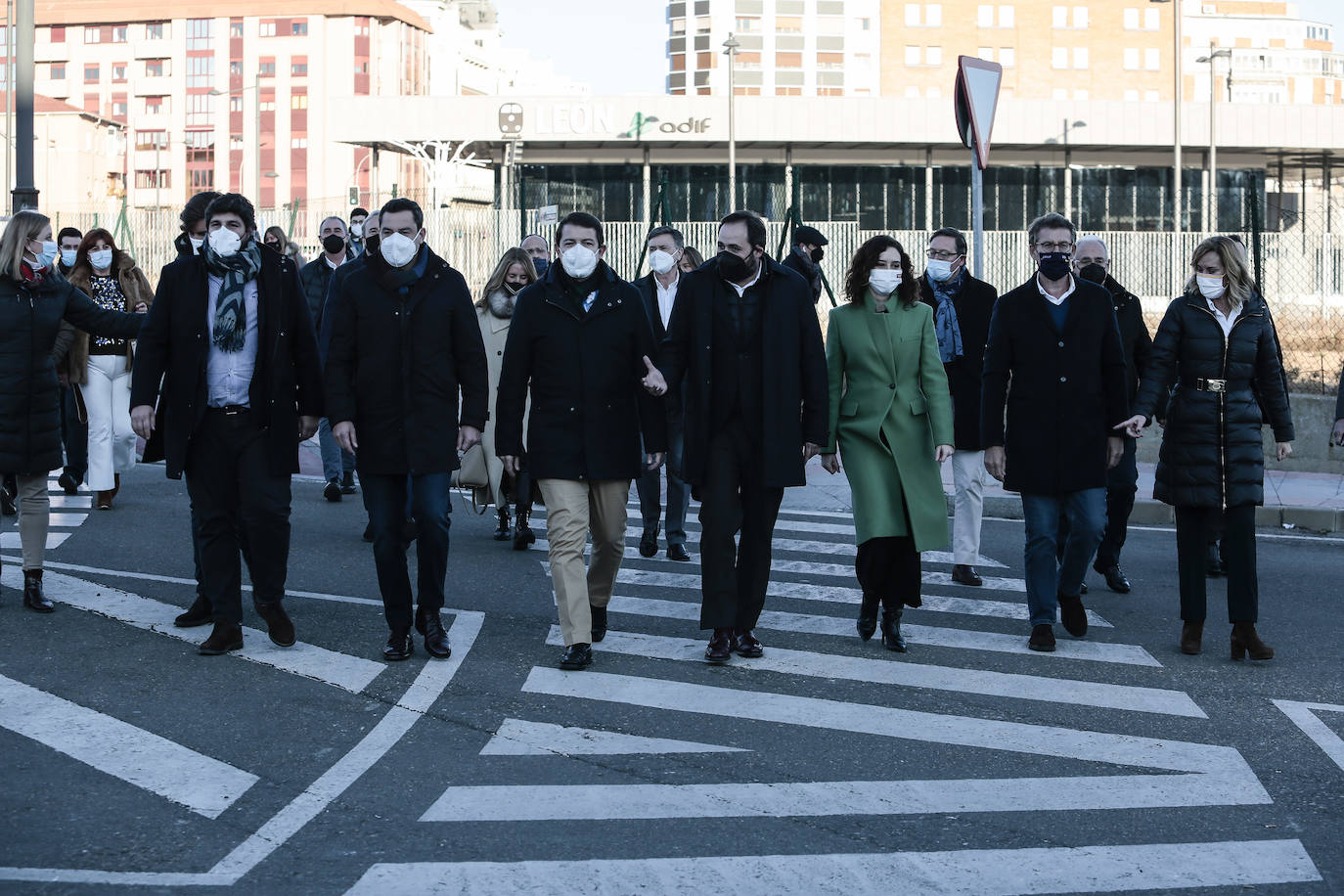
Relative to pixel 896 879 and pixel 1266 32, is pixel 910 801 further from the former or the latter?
pixel 1266 32

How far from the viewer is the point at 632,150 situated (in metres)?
51.0

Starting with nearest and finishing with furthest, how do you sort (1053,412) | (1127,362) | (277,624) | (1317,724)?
(1317,724) → (277,624) → (1053,412) → (1127,362)

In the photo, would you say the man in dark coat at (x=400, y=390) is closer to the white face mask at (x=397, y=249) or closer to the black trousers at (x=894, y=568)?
the white face mask at (x=397, y=249)

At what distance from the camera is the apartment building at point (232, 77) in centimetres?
12606

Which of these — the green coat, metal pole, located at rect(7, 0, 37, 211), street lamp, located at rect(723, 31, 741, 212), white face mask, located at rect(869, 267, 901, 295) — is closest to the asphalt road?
the green coat

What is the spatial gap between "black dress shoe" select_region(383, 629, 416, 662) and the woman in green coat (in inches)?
81.1

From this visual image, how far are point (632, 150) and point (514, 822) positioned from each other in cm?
4690

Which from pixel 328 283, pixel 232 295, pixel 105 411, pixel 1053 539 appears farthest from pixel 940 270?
pixel 105 411

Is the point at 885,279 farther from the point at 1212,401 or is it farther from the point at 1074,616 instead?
the point at 1074,616

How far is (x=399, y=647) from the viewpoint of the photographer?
24.7 ft

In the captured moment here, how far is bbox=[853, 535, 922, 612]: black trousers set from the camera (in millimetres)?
7914

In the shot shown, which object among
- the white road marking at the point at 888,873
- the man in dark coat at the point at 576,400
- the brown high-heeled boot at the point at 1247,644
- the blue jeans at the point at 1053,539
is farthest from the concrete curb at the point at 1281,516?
the white road marking at the point at 888,873

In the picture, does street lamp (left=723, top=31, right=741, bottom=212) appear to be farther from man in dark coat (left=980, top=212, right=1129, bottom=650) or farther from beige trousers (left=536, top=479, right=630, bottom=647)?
beige trousers (left=536, top=479, right=630, bottom=647)

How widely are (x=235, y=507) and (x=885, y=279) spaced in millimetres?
3133
